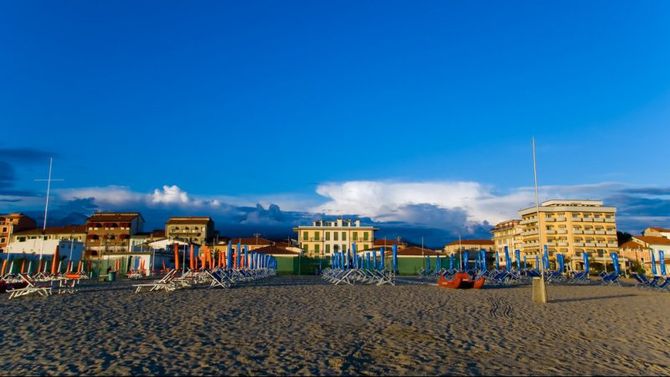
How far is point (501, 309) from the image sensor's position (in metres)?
14.0

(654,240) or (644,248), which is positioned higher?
(654,240)

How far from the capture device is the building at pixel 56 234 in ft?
233

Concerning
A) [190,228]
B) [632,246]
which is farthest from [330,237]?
[632,246]

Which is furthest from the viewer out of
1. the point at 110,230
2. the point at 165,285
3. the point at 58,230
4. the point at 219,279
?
the point at 58,230

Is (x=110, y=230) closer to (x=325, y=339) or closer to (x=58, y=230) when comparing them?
(x=58, y=230)

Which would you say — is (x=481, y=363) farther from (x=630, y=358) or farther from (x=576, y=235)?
(x=576, y=235)

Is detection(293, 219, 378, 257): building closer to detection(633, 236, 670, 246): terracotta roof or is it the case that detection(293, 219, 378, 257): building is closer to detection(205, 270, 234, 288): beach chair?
detection(633, 236, 670, 246): terracotta roof

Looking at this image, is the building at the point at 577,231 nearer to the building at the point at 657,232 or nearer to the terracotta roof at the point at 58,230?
the building at the point at 657,232

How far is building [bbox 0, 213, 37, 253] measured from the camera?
236ft

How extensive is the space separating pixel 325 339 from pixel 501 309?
7675mm

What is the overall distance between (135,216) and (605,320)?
75.4m

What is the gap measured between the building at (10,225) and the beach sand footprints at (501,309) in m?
78.3

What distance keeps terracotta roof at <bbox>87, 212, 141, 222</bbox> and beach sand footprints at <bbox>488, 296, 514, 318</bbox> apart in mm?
69503

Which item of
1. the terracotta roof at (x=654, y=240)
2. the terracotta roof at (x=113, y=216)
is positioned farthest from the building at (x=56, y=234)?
the terracotta roof at (x=654, y=240)
